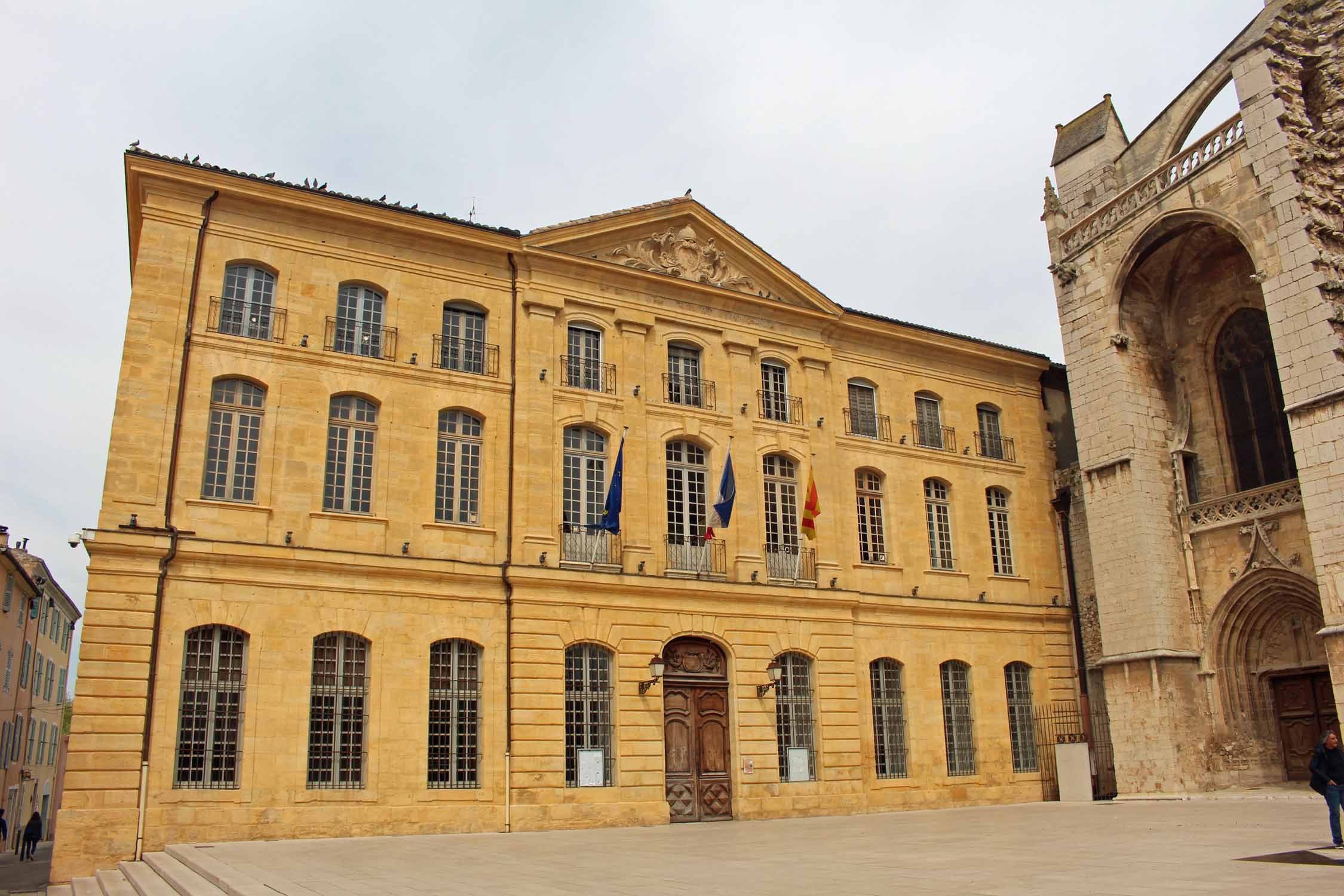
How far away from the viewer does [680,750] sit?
61.5ft

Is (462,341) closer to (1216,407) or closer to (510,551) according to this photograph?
(510,551)

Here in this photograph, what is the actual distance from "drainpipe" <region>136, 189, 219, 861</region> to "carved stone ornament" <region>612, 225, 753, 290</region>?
7.48 meters

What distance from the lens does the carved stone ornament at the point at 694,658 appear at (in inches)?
755

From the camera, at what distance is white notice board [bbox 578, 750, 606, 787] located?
57.7 feet

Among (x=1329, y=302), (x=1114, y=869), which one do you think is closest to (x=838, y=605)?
(x=1329, y=302)

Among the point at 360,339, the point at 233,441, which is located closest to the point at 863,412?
the point at 360,339

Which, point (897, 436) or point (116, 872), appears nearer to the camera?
point (116, 872)

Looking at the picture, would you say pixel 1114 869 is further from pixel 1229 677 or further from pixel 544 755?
pixel 1229 677

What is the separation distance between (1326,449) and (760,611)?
9.97 m

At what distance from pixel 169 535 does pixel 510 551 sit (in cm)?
529

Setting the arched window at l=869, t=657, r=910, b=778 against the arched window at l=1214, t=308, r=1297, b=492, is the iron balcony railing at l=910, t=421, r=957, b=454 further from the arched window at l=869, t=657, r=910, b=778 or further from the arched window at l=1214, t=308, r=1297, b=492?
the arched window at l=1214, t=308, r=1297, b=492

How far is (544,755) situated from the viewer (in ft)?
56.6

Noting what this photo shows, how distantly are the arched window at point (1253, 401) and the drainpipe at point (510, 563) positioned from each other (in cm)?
1462

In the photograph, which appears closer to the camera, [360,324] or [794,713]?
[360,324]
